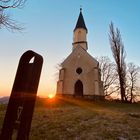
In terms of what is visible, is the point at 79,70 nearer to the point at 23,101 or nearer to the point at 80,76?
the point at 80,76

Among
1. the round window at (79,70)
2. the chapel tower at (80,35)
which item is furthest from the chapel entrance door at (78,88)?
the chapel tower at (80,35)

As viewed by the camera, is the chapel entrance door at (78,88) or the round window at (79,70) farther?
the round window at (79,70)

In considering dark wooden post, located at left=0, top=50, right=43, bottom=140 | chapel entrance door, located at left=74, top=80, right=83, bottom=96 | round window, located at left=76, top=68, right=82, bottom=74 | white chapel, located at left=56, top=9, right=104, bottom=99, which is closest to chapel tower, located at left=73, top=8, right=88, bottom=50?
white chapel, located at left=56, top=9, right=104, bottom=99

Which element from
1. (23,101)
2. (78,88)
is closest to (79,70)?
(78,88)

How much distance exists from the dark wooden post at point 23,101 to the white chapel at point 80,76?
23.1 m

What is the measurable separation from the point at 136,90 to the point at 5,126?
36.0 meters

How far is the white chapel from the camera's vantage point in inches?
978

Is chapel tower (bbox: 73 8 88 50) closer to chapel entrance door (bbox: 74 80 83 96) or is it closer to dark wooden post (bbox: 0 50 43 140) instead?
chapel entrance door (bbox: 74 80 83 96)

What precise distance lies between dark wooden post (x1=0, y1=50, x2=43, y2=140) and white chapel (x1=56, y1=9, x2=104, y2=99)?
2314 cm

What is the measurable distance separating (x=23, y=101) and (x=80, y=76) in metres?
24.5

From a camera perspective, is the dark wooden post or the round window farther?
the round window

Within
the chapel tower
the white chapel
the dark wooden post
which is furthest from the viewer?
the chapel tower

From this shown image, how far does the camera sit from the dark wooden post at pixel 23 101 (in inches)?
53.1

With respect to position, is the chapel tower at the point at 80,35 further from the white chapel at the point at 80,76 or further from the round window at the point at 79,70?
the round window at the point at 79,70
